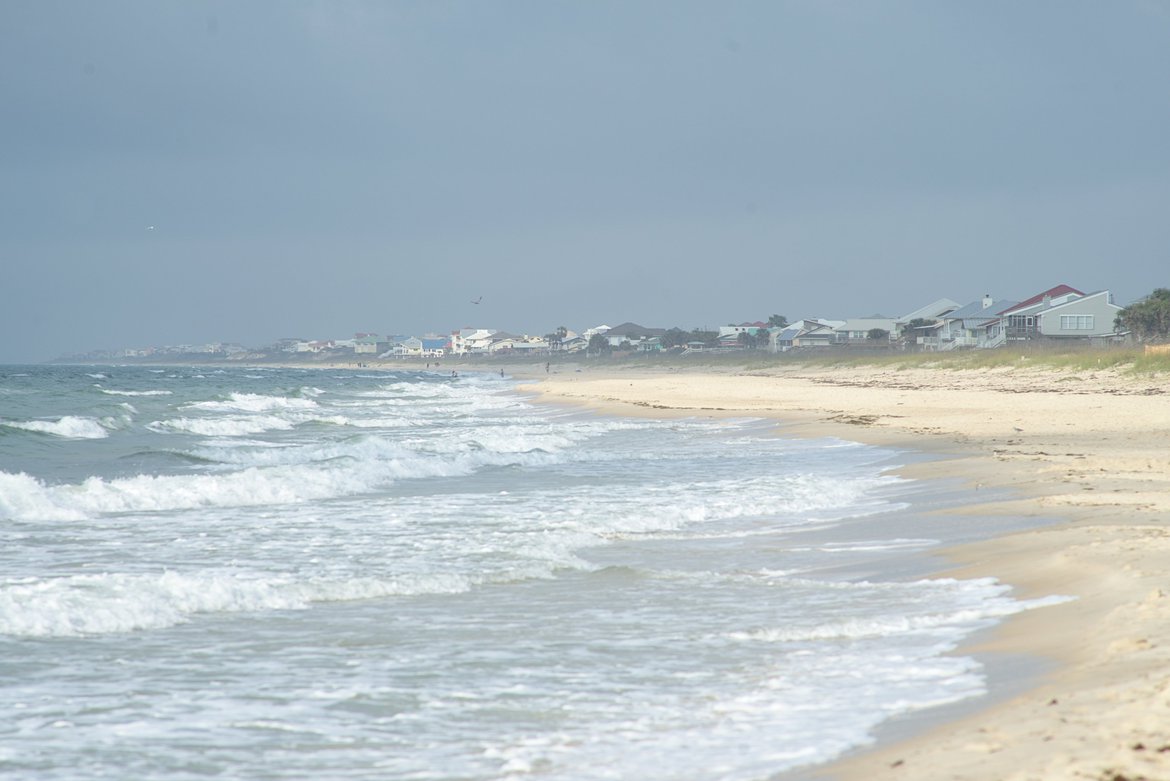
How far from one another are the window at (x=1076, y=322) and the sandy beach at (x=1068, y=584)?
57.6 m

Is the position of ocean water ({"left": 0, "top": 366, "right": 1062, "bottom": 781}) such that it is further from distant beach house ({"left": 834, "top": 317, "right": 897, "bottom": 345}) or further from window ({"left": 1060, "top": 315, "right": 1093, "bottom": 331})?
distant beach house ({"left": 834, "top": 317, "right": 897, "bottom": 345})

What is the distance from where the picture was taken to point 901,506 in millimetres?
12719

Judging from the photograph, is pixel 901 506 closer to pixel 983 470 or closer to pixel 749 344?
pixel 983 470

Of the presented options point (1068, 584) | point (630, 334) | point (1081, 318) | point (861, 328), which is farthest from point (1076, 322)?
point (630, 334)

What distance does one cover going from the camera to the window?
7862 centimetres

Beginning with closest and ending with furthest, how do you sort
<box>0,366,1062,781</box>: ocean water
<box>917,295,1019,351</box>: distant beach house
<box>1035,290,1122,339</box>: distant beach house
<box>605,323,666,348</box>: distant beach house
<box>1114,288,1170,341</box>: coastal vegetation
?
<box>0,366,1062,781</box>: ocean water < <box>1114,288,1170,341</box>: coastal vegetation < <box>1035,290,1122,339</box>: distant beach house < <box>917,295,1019,351</box>: distant beach house < <box>605,323,666,348</box>: distant beach house

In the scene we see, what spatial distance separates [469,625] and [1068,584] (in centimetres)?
409

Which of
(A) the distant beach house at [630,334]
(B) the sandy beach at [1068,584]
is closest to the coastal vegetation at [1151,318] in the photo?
(B) the sandy beach at [1068,584]

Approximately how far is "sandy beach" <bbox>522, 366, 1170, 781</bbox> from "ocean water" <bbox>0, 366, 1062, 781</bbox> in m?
0.43

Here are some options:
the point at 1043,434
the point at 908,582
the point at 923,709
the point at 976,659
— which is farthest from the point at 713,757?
the point at 1043,434

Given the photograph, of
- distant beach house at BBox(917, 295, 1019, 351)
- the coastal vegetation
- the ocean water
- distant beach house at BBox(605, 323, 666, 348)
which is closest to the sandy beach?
the ocean water

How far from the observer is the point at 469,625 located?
25.1 feet

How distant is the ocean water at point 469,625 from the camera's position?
506 cm

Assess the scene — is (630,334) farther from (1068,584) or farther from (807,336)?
(1068,584)
